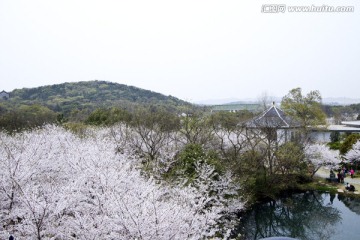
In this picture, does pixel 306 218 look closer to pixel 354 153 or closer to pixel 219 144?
pixel 219 144

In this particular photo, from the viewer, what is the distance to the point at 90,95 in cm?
6200

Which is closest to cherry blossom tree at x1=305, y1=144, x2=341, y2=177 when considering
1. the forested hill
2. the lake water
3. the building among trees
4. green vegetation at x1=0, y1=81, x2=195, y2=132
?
the building among trees

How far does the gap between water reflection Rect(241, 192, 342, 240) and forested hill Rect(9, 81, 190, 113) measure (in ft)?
130

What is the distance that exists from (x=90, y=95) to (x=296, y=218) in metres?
55.3

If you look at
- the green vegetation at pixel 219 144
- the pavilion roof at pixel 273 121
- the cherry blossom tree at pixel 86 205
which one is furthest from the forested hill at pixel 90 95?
the cherry blossom tree at pixel 86 205

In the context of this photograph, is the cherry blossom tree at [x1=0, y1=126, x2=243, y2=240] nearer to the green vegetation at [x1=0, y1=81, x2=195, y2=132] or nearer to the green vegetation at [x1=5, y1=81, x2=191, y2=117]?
the green vegetation at [x1=0, y1=81, x2=195, y2=132]

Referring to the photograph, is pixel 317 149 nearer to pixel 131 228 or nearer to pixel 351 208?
pixel 351 208

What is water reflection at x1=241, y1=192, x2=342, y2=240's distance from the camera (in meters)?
11.1

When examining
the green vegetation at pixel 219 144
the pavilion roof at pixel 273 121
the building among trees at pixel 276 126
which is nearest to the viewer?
the green vegetation at pixel 219 144

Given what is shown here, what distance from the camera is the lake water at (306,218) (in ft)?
36.1

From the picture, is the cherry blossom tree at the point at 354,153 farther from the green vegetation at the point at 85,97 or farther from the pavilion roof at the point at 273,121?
the green vegetation at the point at 85,97

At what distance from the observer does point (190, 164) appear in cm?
1077

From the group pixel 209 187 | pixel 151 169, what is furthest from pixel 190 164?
pixel 151 169

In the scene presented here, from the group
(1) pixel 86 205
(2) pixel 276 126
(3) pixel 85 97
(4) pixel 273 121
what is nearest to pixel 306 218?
(2) pixel 276 126
